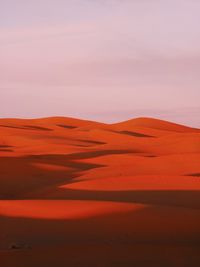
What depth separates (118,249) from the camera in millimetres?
8469

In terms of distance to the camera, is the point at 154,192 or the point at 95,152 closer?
the point at 154,192


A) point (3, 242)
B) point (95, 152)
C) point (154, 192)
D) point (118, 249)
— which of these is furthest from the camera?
point (95, 152)

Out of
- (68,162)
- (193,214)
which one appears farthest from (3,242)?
(68,162)

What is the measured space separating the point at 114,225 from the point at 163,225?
79 cm

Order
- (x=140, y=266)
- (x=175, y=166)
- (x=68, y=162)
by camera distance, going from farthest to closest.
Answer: (x=68, y=162) → (x=175, y=166) → (x=140, y=266)

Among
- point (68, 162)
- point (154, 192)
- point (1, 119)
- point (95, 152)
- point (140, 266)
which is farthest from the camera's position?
point (1, 119)

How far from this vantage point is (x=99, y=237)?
9.52 meters

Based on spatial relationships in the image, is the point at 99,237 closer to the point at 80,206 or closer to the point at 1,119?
the point at 80,206

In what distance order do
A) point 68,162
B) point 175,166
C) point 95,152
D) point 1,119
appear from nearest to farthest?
point 175,166 < point 68,162 < point 95,152 < point 1,119

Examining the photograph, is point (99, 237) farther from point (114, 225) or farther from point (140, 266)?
point (140, 266)

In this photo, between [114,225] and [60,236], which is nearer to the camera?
[60,236]

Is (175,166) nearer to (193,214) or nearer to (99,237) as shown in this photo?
(193,214)

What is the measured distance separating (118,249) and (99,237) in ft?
3.53

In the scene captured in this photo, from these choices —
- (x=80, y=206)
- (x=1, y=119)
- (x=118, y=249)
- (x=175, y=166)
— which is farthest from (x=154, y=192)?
(x=1, y=119)
